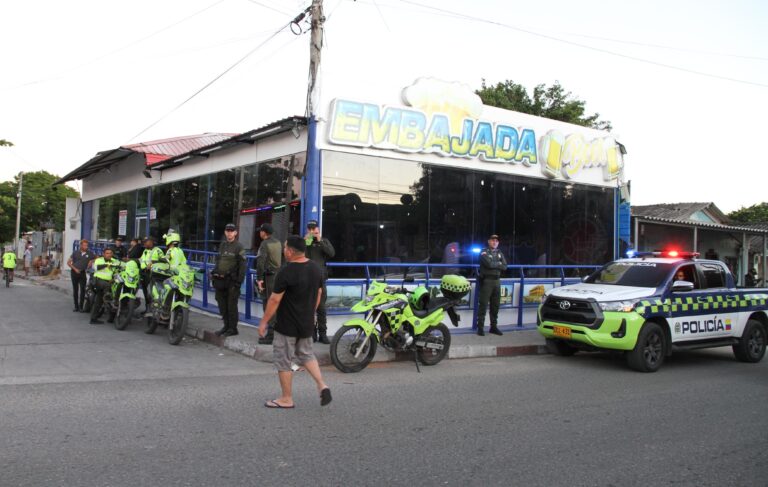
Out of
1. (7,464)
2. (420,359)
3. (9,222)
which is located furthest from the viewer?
(9,222)

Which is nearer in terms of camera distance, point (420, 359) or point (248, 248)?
point (420, 359)

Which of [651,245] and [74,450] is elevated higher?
[651,245]

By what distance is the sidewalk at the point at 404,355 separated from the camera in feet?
28.6

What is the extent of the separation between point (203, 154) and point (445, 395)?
1051 cm

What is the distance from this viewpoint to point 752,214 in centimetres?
5222

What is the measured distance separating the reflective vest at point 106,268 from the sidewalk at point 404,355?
1137 mm

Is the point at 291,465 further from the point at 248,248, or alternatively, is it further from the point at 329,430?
the point at 248,248

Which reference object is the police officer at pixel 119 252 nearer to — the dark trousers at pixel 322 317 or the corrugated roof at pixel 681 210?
the dark trousers at pixel 322 317

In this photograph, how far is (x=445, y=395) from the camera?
6.65 metres

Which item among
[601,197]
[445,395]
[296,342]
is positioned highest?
[601,197]

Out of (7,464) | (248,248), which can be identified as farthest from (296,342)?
(248,248)

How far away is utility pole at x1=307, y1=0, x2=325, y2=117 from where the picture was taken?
10.8 metres

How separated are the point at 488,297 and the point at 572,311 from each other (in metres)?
2.26

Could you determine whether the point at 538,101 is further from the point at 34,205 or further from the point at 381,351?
the point at 34,205
